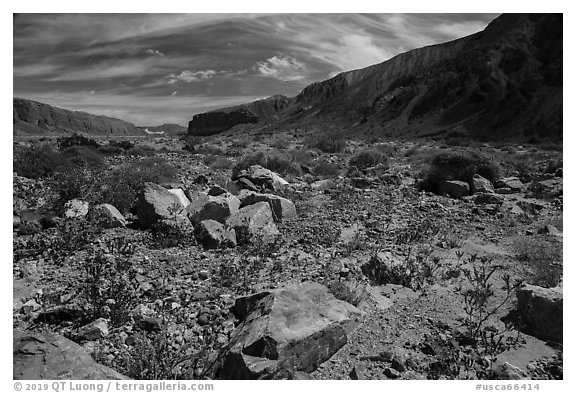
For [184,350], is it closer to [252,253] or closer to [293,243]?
[252,253]

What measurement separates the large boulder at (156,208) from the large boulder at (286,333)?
342 centimetres

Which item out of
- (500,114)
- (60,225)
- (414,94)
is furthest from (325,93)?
(60,225)

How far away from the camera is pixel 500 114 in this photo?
1876 inches

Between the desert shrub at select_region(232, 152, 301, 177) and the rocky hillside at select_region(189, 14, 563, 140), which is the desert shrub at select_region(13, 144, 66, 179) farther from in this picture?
the rocky hillside at select_region(189, 14, 563, 140)

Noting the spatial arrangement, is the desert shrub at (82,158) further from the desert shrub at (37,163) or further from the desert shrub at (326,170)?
the desert shrub at (326,170)

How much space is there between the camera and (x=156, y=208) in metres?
7.80

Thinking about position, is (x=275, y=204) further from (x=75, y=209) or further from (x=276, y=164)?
(x=276, y=164)

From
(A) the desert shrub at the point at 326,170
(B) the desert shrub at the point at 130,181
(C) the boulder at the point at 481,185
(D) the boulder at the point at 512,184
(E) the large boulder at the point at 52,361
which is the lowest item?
(D) the boulder at the point at 512,184

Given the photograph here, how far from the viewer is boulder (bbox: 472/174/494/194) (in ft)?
40.1

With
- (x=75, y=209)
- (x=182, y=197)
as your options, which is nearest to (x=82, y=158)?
(x=75, y=209)

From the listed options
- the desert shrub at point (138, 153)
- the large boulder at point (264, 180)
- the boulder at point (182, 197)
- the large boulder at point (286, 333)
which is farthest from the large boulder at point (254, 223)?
the desert shrub at point (138, 153)

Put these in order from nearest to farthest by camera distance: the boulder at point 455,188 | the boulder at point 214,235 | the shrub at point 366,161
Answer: the boulder at point 214,235 < the boulder at point 455,188 < the shrub at point 366,161

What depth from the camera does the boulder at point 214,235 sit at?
7.00 metres
